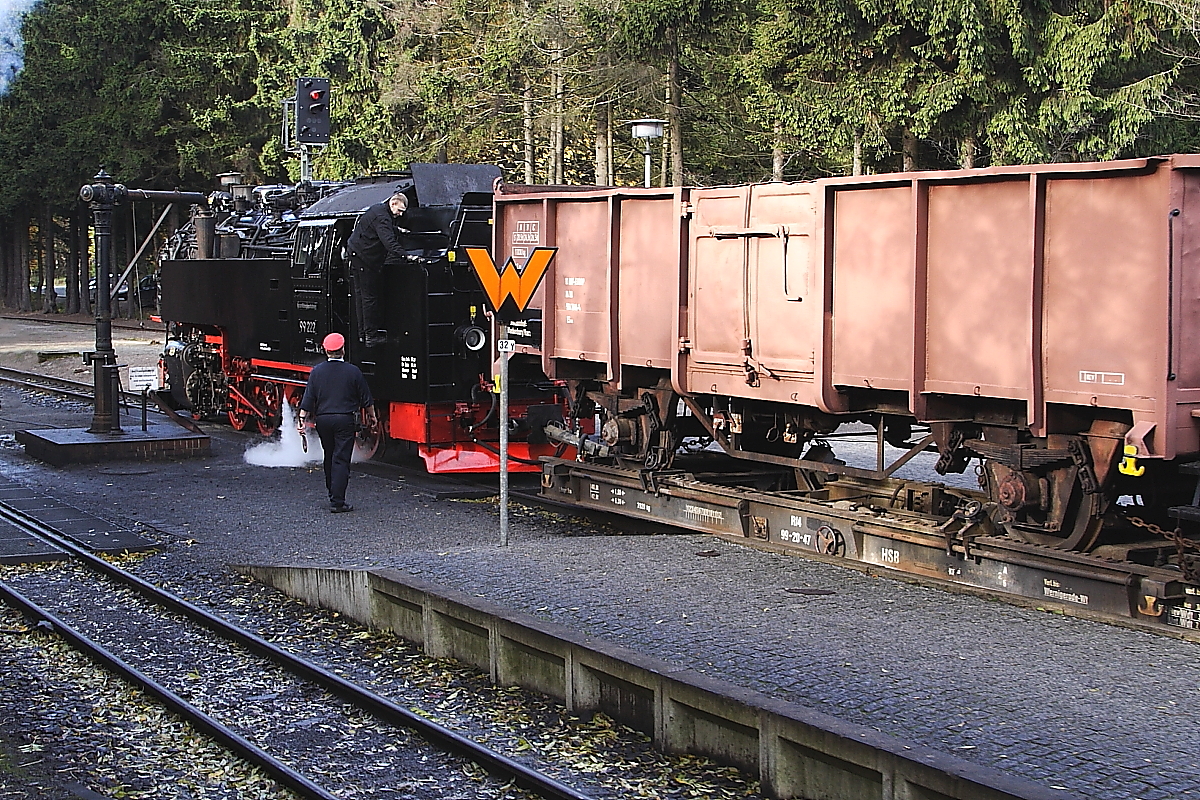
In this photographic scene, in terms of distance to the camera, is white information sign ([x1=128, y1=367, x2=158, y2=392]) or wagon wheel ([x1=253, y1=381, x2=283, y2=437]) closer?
wagon wheel ([x1=253, y1=381, x2=283, y2=437])

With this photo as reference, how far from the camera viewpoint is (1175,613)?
8258 millimetres

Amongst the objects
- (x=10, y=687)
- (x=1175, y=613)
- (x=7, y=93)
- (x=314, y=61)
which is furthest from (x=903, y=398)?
(x=7, y=93)

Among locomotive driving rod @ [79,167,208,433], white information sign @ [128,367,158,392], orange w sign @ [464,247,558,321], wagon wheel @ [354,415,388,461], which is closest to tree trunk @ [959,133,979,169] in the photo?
wagon wheel @ [354,415,388,461]

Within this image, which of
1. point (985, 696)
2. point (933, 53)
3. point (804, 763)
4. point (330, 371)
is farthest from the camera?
point (933, 53)

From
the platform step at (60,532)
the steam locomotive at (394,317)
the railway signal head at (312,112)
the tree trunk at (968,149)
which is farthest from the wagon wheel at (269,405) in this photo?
the tree trunk at (968,149)

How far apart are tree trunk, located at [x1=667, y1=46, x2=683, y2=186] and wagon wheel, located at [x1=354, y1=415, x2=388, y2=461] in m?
16.3

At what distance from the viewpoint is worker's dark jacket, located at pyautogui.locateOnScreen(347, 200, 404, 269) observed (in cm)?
1574

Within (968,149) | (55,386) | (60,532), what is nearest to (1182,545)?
(60,532)

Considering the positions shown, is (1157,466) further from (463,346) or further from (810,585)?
(463,346)

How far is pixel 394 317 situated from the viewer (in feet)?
52.5

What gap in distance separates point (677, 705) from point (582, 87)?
96.0 feet

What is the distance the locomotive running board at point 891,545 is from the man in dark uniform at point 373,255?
324cm

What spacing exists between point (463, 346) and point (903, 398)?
6545mm

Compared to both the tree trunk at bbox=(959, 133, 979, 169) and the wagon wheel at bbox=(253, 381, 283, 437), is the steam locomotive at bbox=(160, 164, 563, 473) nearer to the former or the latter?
the wagon wheel at bbox=(253, 381, 283, 437)
